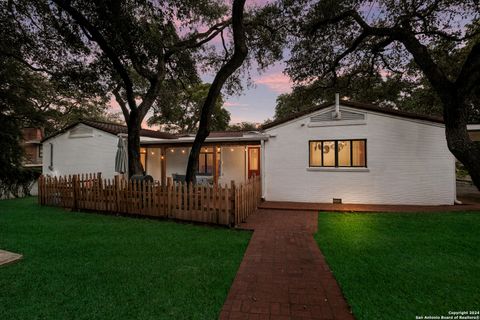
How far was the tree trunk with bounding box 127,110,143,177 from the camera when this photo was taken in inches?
407

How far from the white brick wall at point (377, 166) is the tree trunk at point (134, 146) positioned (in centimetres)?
625

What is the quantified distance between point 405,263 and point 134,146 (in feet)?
33.5

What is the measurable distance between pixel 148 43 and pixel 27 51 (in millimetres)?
6515

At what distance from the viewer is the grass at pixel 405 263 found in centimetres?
306

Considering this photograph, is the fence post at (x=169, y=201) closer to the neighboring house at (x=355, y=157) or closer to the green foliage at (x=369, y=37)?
the neighboring house at (x=355, y=157)

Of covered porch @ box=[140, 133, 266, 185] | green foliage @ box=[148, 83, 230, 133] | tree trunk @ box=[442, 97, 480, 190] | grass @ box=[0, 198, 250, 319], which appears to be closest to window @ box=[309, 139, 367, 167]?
tree trunk @ box=[442, 97, 480, 190]

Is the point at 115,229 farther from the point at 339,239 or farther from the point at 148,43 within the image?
the point at 148,43

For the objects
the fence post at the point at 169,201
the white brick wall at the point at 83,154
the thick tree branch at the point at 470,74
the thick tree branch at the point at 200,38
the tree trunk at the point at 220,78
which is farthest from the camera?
the white brick wall at the point at 83,154

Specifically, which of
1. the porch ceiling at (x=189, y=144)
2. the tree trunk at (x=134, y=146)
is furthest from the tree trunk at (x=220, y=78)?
the porch ceiling at (x=189, y=144)

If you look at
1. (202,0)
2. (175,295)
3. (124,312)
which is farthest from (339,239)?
(202,0)

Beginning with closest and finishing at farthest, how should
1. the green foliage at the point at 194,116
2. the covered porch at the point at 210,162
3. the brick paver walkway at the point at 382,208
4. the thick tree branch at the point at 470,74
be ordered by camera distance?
the thick tree branch at the point at 470,74 → the brick paver walkway at the point at 382,208 → the covered porch at the point at 210,162 → the green foliage at the point at 194,116

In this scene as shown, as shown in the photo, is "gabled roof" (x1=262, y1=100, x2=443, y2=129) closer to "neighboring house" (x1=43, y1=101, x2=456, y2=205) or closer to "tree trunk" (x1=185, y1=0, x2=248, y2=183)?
"neighboring house" (x1=43, y1=101, x2=456, y2=205)

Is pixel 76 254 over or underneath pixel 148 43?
underneath

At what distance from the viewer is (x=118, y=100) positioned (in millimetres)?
18844
